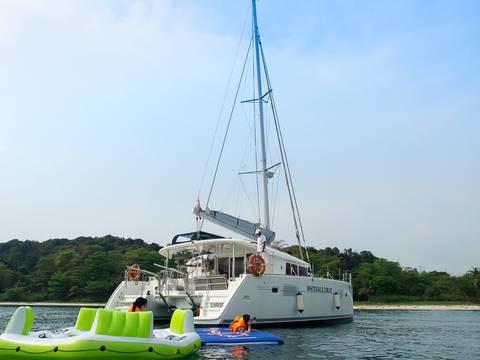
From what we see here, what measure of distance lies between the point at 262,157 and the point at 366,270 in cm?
4387

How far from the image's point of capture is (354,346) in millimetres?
13750

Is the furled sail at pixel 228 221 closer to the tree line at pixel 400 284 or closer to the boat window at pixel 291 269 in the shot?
the boat window at pixel 291 269

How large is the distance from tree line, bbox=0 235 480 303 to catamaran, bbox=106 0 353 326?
33007 mm

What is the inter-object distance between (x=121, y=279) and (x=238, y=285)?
4924 cm

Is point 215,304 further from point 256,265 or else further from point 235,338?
point 235,338

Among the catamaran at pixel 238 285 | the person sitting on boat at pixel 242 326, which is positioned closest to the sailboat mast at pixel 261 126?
the catamaran at pixel 238 285

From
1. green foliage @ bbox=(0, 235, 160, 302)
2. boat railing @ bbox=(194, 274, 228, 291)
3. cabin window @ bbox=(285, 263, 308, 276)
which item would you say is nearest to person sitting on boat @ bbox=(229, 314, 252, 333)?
boat railing @ bbox=(194, 274, 228, 291)

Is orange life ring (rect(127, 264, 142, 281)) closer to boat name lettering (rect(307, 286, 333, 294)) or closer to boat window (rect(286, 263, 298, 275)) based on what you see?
boat window (rect(286, 263, 298, 275))

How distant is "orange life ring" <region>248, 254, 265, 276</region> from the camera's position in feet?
55.0

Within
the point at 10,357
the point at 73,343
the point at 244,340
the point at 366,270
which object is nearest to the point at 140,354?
the point at 73,343

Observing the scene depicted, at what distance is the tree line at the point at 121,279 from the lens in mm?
59478

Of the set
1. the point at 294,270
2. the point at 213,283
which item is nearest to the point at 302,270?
the point at 294,270

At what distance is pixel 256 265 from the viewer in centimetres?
1681

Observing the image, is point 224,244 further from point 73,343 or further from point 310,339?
point 73,343
